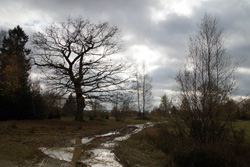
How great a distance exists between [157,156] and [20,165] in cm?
569

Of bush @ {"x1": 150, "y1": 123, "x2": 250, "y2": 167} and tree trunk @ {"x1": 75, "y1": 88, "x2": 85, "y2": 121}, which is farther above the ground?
tree trunk @ {"x1": 75, "y1": 88, "x2": 85, "y2": 121}

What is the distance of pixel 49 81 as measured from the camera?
22.0 meters

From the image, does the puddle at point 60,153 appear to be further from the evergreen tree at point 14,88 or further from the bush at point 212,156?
the evergreen tree at point 14,88

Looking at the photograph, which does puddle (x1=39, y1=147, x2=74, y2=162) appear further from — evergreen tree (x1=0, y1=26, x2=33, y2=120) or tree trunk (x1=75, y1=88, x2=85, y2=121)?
evergreen tree (x1=0, y1=26, x2=33, y2=120)

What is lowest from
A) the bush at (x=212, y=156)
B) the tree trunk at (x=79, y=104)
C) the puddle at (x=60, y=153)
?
the puddle at (x=60, y=153)

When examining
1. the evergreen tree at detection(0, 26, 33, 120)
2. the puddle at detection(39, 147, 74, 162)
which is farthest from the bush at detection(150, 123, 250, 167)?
the evergreen tree at detection(0, 26, 33, 120)

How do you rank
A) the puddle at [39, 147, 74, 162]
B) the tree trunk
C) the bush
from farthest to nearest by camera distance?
the tree trunk → the puddle at [39, 147, 74, 162] → the bush

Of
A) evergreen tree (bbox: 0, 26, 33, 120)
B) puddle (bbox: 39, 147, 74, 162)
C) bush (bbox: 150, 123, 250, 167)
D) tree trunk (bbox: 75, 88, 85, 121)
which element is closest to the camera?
bush (bbox: 150, 123, 250, 167)

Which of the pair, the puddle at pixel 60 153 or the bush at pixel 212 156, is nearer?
the bush at pixel 212 156

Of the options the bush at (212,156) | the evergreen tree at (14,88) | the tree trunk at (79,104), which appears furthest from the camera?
the tree trunk at (79,104)

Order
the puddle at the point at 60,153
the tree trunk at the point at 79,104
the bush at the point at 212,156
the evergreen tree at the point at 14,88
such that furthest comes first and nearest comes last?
1. the tree trunk at the point at 79,104
2. the evergreen tree at the point at 14,88
3. the puddle at the point at 60,153
4. the bush at the point at 212,156

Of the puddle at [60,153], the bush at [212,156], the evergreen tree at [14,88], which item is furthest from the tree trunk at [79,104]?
the bush at [212,156]

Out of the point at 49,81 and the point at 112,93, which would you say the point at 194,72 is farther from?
the point at 49,81

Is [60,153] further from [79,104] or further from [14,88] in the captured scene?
[14,88]
